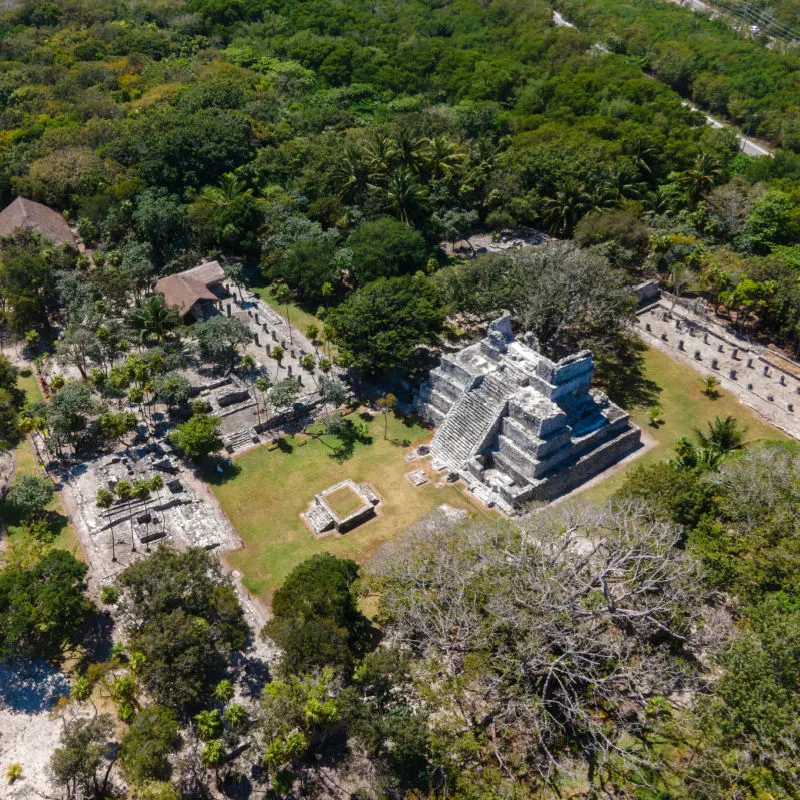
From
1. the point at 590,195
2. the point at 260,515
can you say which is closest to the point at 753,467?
the point at 260,515

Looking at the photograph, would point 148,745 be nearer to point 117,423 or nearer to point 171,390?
point 117,423

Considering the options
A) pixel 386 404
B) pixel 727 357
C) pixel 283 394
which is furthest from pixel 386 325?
pixel 727 357

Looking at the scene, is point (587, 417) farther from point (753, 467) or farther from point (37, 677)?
point (37, 677)

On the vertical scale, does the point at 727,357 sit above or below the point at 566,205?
below

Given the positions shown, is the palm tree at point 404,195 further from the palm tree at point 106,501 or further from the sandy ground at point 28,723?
the sandy ground at point 28,723

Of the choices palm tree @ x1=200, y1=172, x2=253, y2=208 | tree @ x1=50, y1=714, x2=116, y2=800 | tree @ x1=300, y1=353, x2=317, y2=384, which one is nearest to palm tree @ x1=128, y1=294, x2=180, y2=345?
tree @ x1=300, y1=353, x2=317, y2=384

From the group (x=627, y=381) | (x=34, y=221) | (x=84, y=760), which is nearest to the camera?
(x=84, y=760)
